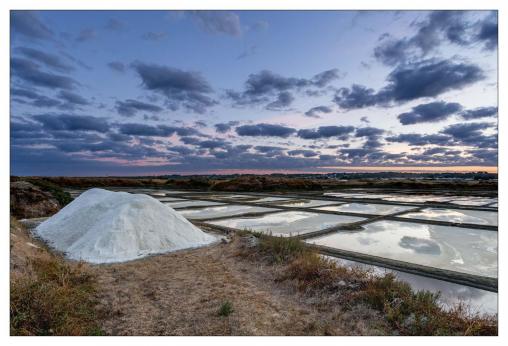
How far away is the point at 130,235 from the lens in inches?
300

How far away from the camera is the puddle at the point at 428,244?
655 centimetres

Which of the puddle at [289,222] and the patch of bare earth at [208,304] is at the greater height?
the patch of bare earth at [208,304]

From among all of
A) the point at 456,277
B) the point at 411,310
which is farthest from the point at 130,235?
the point at 456,277

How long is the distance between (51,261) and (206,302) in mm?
3148

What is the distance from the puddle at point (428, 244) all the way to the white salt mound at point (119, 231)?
3898mm

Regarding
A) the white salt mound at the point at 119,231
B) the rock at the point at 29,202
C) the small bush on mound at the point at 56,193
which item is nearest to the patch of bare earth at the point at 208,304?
the white salt mound at the point at 119,231

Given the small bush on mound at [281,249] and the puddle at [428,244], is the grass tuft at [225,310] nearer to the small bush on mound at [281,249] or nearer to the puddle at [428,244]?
the small bush on mound at [281,249]

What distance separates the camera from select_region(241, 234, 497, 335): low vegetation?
11.3ft

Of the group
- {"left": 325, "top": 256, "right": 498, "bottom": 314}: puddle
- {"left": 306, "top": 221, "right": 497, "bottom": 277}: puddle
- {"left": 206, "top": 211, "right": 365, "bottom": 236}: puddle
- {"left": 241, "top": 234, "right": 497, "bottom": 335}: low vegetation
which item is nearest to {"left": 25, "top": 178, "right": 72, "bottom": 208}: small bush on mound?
{"left": 206, "top": 211, "right": 365, "bottom": 236}: puddle

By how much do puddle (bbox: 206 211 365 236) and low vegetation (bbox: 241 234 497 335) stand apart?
4.13 meters

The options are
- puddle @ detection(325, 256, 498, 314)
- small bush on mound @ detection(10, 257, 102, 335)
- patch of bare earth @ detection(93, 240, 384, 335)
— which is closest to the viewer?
small bush on mound @ detection(10, 257, 102, 335)

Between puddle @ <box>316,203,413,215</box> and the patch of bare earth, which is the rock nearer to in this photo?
the patch of bare earth
